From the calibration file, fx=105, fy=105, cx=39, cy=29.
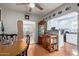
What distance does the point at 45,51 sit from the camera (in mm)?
1604

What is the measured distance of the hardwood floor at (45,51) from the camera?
5.10ft

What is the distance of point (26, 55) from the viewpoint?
1.58 meters

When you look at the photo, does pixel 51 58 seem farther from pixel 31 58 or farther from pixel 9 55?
pixel 9 55

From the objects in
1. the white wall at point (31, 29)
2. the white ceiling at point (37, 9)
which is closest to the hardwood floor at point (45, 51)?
the white wall at point (31, 29)

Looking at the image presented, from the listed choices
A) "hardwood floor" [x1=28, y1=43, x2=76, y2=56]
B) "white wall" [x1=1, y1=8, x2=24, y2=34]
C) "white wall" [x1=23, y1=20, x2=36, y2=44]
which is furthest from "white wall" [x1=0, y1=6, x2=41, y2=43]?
"hardwood floor" [x1=28, y1=43, x2=76, y2=56]

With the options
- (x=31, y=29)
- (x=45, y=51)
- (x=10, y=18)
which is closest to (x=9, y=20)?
(x=10, y=18)

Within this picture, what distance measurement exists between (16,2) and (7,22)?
0.33 m

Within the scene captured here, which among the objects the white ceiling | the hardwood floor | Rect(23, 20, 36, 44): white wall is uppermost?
the white ceiling

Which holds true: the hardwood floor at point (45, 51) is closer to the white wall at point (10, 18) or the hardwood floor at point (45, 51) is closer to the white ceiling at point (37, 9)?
the white wall at point (10, 18)

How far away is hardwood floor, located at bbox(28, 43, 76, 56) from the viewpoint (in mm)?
1556

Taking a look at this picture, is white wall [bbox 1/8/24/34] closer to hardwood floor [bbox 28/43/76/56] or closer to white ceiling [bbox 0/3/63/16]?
white ceiling [bbox 0/3/63/16]

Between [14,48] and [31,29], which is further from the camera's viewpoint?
[31,29]

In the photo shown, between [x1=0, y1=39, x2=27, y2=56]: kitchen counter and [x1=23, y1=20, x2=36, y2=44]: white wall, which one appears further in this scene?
[x1=23, y1=20, x2=36, y2=44]: white wall

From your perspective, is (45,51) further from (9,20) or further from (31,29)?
(9,20)
